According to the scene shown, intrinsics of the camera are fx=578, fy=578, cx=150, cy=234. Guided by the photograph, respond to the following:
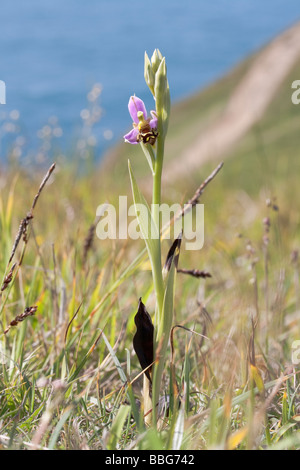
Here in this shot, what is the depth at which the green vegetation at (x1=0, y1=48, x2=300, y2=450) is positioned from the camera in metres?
1.02

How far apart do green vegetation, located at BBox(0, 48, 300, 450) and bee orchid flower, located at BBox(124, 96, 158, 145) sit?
0.37m

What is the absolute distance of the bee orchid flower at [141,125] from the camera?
3.32 feet

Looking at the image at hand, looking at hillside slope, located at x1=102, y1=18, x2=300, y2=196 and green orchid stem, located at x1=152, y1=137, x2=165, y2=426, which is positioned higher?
hillside slope, located at x1=102, y1=18, x2=300, y2=196

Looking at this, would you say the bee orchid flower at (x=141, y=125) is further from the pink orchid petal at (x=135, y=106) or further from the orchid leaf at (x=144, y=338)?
the orchid leaf at (x=144, y=338)

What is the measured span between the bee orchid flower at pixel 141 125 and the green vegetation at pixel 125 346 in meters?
0.37

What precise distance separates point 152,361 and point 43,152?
2.68 meters

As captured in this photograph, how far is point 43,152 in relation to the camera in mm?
3586

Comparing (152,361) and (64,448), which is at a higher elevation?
(152,361)

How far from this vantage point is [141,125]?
1.01 m

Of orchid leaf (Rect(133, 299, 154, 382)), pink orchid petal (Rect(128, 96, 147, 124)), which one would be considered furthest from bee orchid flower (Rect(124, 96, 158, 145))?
orchid leaf (Rect(133, 299, 154, 382))

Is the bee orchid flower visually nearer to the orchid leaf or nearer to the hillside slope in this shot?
the orchid leaf
